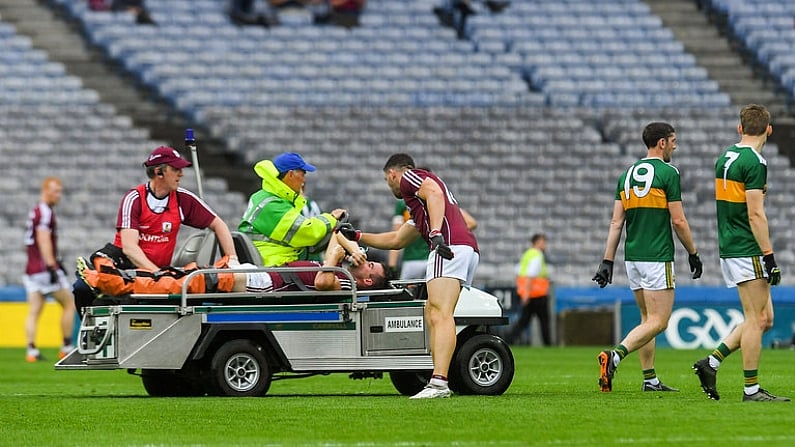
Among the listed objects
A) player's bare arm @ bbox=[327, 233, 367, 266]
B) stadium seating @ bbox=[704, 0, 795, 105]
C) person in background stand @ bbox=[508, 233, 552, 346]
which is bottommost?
person in background stand @ bbox=[508, 233, 552, 346]

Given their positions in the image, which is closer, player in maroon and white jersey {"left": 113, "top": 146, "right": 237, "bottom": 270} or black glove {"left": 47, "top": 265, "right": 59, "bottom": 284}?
player in maroon and white jersey {"left": 113, "top": 146, "right": 237, "bottom": 270}

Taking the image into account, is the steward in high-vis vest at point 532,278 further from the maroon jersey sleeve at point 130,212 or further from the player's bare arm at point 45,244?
the maroon jersey sleeve at point 130,212

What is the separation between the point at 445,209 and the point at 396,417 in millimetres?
2201

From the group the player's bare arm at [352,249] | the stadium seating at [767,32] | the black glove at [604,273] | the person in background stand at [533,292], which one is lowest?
the person in background stand at [533,292]

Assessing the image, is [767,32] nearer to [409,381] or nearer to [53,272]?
[53,272]

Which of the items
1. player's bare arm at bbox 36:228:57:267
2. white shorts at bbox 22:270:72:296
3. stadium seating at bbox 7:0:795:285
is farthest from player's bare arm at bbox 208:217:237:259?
stadium seating at bbox 7:0:795:285

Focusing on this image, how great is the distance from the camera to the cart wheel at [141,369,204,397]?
1275 centimetres

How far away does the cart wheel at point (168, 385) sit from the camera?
1275 centimetres

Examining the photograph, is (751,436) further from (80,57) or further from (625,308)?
(80,57)

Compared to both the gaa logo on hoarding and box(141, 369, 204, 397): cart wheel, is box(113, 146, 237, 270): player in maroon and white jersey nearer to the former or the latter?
box(141, 369, 204, 397): cart wheel

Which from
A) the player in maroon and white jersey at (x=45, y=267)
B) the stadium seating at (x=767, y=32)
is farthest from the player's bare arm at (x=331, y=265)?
the stadium seating at (x=767, y=32)

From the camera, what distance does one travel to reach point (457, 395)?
11.8m

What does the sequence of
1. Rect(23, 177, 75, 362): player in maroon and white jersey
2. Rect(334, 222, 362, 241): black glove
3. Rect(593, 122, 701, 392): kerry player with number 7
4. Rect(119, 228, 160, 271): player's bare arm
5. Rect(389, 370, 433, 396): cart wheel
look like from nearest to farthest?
Rect(334, 222, 362, 241): black glove
Rect(593, 122, 701, 392): kerry player with number 7
Rect(119, 228, 160, 271): player's bare arm
Rect(389, 370, 433, 396): cart wheel
Rect(23, 177, 75, 362): player in maroon and white jersey

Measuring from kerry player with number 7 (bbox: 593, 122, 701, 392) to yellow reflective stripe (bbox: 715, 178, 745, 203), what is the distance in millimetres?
1458
